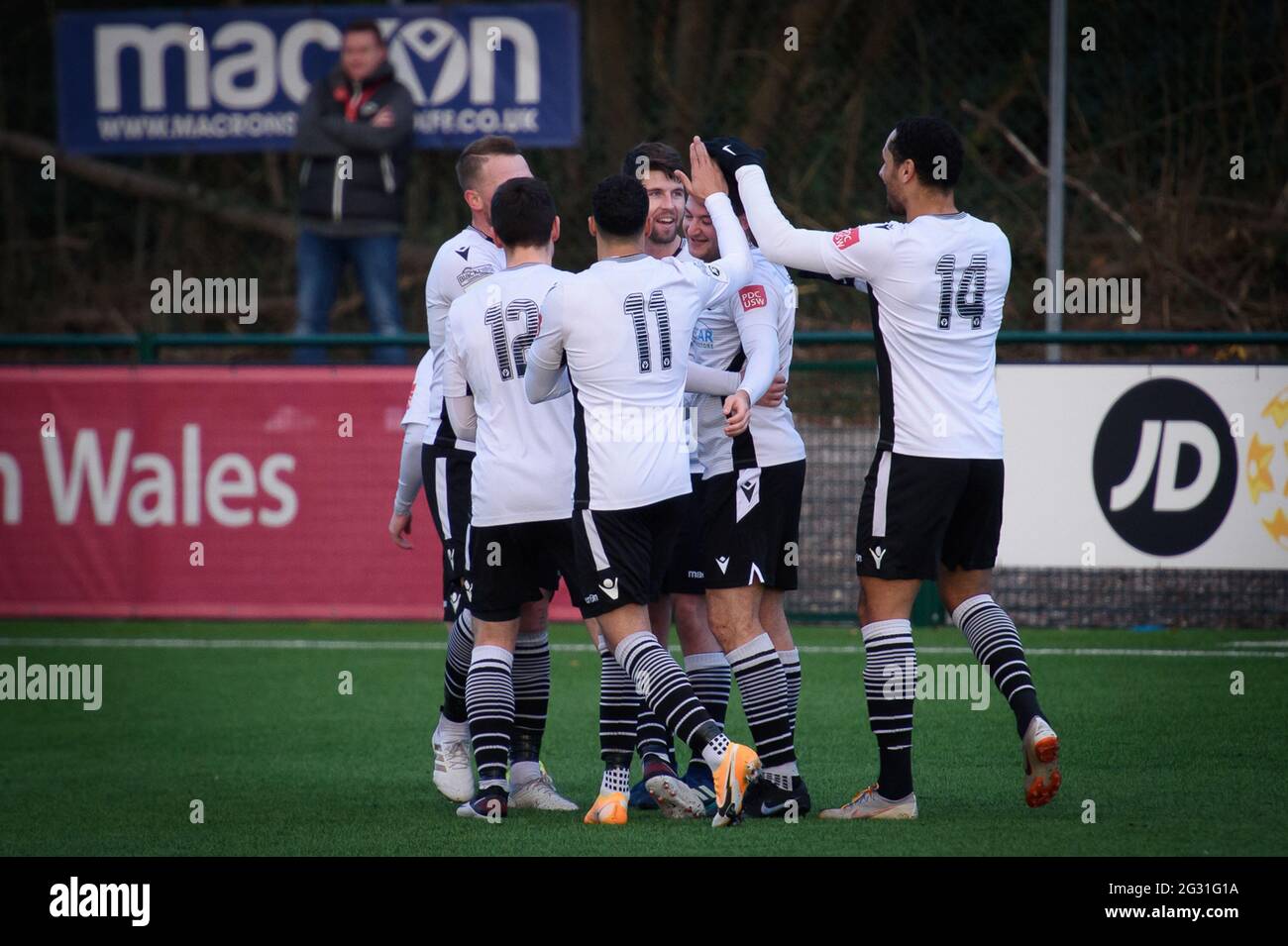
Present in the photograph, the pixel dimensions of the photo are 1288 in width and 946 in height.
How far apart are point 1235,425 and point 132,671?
5953 mm

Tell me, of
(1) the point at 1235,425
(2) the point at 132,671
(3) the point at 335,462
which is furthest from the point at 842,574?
(2) the point at 132,671

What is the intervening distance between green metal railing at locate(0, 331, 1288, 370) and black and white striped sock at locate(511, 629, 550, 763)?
439 centimetres

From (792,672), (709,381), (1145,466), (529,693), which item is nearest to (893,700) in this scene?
(792,672)

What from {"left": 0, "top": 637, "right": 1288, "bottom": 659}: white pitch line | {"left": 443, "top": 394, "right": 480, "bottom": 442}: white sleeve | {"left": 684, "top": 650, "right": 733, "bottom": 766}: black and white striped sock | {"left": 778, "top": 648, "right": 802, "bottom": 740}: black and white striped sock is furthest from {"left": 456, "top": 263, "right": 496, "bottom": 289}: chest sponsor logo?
{"left": 0, "top": 637, "right": 1288, "bottom": 659}: white pitch line

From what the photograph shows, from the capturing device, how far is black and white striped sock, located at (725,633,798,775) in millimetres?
5754

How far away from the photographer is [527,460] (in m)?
5.74

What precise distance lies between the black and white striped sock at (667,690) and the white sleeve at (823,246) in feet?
4.26

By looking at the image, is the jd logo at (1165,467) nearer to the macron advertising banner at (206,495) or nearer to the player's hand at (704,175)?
the macron advertising banner at (206,495)

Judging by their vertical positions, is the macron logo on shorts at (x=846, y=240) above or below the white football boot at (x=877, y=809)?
above

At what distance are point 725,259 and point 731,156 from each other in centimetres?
46

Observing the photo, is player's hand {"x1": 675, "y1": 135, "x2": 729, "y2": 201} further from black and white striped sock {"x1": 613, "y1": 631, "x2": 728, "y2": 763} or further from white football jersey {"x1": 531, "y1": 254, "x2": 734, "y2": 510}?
black and white striped sock {"x1": 613, "y1": 631, "x2": 728, "y2": 763}

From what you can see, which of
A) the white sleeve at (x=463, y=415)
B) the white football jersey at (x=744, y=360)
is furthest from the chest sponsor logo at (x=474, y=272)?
the white football jersey at (x=744, y=360)

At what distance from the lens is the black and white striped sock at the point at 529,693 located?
624 centimetres

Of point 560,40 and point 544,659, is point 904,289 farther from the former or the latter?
point 560,40
